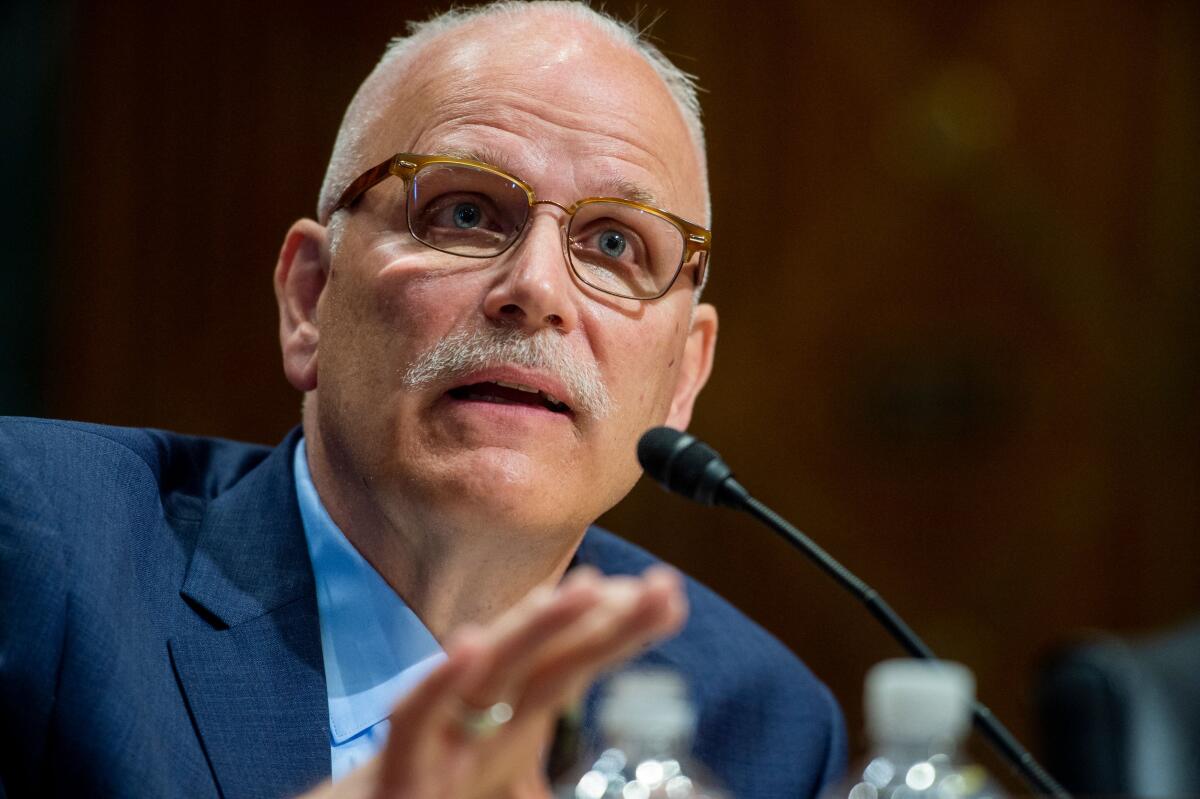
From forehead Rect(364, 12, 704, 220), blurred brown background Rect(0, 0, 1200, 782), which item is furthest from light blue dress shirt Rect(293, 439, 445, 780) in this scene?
blurred brown background Rect(0, 0, 1200, 782)

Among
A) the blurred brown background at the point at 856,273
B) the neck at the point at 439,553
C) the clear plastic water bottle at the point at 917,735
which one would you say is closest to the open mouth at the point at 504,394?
the neck at the point at 439,553

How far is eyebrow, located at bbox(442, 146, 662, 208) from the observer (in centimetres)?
→ 169

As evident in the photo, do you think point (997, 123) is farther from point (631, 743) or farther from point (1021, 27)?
point (631, 743)

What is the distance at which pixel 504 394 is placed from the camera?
1.60m

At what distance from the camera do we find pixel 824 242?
165 inches

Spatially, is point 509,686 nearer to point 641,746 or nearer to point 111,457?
point 641,746

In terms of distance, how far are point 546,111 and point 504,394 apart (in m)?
0.39

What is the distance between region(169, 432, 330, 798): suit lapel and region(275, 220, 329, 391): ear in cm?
21

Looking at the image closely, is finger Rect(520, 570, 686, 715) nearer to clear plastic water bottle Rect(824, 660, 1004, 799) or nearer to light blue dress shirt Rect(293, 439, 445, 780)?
clear plastic water bottle Rect(824, 660, 1004, 799)

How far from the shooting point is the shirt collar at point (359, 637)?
1.62 m

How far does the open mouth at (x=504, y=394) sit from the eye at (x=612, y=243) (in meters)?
0.23

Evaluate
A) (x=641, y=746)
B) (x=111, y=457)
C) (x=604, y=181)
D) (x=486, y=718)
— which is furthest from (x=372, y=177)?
(x=486, y=718)

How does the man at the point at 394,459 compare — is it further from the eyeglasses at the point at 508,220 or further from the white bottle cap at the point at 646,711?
the white bottle cap at the point at 646,711

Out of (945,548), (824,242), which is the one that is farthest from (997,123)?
(945,548)
